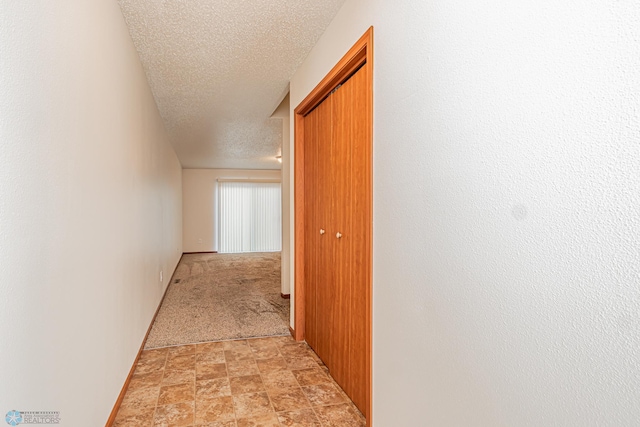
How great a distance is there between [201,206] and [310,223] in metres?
7.54

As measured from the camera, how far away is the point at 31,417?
1.02m

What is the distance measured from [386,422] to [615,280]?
1.23 metres

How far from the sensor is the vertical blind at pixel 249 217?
992 centimetres

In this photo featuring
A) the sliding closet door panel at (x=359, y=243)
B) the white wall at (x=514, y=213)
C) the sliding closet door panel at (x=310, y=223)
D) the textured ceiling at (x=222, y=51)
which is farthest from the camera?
the sliding closet door panel at (x=310, y=223)

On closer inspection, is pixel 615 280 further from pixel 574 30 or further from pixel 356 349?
pixel 356 349

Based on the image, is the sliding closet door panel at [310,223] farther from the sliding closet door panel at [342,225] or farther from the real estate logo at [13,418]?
the real estate logo at [13,418]

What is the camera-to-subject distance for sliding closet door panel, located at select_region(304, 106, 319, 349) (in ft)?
9.16

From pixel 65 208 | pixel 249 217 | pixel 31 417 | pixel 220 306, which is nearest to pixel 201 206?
pixel 249 217

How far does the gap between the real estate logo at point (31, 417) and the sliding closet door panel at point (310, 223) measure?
1817 mm

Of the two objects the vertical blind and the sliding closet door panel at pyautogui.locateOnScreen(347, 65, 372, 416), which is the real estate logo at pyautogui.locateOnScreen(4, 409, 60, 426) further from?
the vertical blind

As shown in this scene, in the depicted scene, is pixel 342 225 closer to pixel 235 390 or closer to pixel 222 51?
pixel 235 390

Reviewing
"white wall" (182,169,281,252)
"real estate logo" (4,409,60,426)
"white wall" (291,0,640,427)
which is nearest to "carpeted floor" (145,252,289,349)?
"real estate logo" (4,409,60,426)

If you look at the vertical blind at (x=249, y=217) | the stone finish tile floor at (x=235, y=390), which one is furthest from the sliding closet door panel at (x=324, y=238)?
the vertical blind at (x=249, y=217)

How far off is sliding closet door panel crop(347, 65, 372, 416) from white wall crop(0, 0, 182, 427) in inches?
48.4
